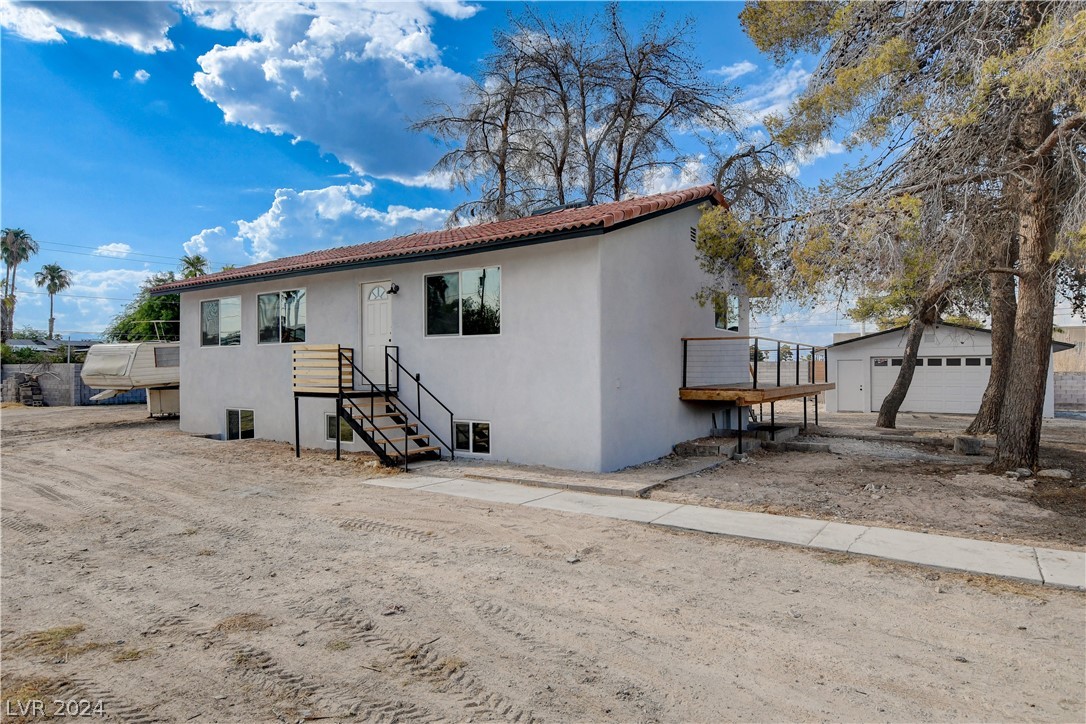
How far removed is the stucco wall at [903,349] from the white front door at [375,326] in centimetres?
1777

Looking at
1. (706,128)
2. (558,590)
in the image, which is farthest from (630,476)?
(706,128)

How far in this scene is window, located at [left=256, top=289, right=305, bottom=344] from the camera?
12977 mm

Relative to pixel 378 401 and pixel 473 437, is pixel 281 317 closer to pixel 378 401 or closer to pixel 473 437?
pixel 378 401

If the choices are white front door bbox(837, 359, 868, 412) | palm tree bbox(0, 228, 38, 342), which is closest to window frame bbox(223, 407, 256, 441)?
white front door bbox(837, 359, 868, 412)

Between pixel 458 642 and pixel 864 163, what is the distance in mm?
9346

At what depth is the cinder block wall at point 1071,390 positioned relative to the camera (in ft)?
81.6

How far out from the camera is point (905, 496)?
762cm

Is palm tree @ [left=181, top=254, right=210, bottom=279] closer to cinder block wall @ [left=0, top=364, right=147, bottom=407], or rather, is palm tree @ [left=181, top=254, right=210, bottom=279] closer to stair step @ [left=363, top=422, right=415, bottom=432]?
cinder block wall @ [left=0, top=364, right=147, bottom=407]

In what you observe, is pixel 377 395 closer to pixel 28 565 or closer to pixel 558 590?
pixel 28 565

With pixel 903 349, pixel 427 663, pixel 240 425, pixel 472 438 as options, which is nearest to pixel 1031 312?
pixel 472 438

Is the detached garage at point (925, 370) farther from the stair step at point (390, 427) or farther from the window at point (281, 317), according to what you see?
the window at point (281, 317)

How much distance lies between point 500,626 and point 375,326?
890 cm

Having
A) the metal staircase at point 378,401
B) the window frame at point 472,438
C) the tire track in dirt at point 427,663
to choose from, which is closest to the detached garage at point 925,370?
the window frame at point 472,438

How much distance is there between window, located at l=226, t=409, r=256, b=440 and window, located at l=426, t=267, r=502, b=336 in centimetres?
611
